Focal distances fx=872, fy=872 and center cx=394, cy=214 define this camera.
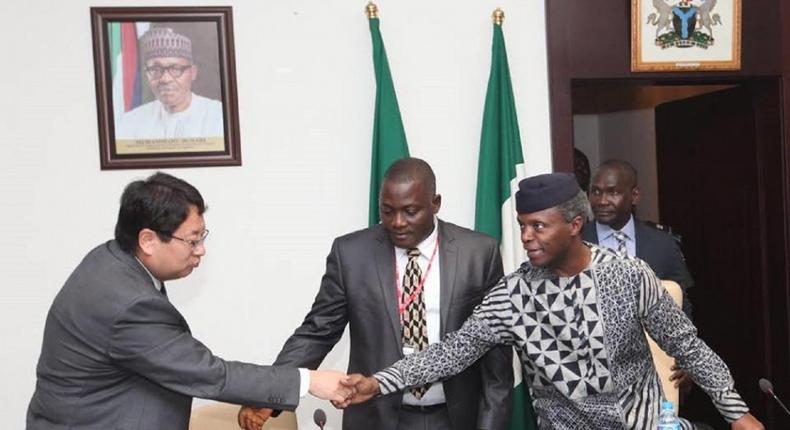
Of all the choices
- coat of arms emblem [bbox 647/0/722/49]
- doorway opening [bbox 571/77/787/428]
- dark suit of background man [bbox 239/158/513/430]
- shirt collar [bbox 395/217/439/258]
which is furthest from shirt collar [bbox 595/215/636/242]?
shirt collar [bbox 395/217/439/258]

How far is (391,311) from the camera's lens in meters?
3.00

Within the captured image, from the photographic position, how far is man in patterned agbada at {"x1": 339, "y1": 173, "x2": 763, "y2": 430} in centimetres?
262

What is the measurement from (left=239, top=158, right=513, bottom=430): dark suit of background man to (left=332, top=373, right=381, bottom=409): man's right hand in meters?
0.15

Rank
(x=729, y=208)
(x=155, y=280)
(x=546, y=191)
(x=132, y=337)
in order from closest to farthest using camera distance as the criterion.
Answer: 1. (x=132, y=337)
2. (x=155, y=280)
3. (x=546, y=191)
4. (x=729, y=208)

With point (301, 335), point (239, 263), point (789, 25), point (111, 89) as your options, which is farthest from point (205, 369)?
point (789, 25)

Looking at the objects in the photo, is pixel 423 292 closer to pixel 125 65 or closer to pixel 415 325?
pixel 415 325

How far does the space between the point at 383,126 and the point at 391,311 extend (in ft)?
4.94

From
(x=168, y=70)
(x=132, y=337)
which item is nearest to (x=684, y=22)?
(x=168, y=70)

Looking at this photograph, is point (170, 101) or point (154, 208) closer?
point (154, 208)

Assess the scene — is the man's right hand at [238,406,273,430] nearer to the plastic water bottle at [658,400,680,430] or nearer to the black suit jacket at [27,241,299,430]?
the black suit jacket at [27,241,299,430]

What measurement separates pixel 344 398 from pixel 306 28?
217 cm

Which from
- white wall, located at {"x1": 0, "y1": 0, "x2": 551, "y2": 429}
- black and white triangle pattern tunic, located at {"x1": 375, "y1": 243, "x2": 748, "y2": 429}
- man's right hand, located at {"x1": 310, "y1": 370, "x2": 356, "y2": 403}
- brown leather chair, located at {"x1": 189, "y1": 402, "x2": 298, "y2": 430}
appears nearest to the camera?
black and white triangle pattern tunic, located at {"x1": 375, "y1": 243, "x2": 748, "y2": 429}

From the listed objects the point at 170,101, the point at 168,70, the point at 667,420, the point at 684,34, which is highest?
the point at 684,34

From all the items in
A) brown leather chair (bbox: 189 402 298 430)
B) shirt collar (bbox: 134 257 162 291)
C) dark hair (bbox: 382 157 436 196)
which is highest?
dark hair (bbox: 382 157 436 196)
